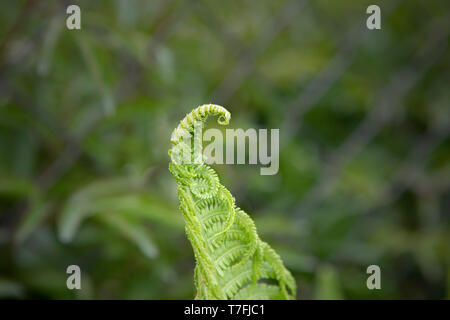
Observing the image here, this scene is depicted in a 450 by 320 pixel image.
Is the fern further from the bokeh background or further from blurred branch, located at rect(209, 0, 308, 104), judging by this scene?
blurred branch, located at rect(209, 0, 308, 104)

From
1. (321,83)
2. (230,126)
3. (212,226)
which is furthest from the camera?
(321,83)

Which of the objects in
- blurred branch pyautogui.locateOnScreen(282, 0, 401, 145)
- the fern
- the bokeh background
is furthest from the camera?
blurred branch pyautogui.locateOnScreen(282, 0, 401, 145)

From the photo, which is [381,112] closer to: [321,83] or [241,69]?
[321,83]

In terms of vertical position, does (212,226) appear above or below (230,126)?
below

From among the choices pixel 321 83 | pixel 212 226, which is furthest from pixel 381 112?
pixel 212 226

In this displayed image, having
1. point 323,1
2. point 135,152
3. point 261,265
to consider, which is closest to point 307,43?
point 323,1

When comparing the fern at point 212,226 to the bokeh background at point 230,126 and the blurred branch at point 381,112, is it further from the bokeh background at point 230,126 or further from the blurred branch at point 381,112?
the blurred branch at point 381,112

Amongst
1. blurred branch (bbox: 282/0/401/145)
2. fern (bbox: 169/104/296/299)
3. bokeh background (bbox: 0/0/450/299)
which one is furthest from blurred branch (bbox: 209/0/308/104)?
fern (bbox: 169/104/296/299)
